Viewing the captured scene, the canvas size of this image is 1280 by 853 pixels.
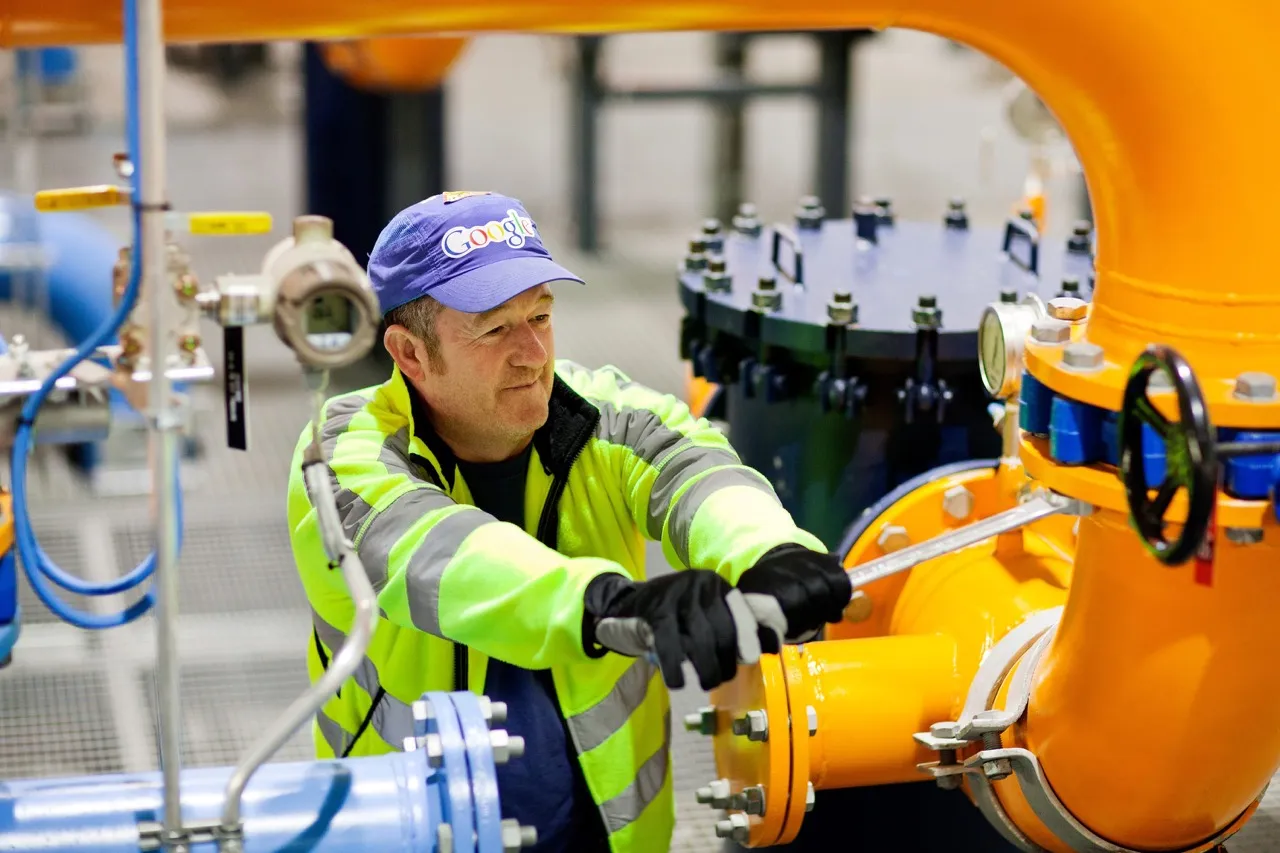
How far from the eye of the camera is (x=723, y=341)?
7.66ft

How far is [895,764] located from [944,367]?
59 centimetres

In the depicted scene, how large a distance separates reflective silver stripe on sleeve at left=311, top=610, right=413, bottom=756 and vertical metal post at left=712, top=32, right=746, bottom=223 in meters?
4.39

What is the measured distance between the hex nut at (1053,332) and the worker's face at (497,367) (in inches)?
17.6

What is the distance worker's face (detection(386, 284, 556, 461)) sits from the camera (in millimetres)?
1600

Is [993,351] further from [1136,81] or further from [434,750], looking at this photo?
[434,750]

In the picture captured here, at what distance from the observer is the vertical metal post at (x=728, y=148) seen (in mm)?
5891

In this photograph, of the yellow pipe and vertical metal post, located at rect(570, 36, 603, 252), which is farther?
vertical metal post, located at rect(570, 36, 603, 252)

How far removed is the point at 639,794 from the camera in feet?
5.68

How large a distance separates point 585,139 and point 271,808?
4425 millimetres

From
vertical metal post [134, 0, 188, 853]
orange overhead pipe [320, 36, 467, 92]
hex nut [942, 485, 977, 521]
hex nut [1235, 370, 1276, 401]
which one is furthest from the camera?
orange overhead pipe [320, 36, 467, 92]

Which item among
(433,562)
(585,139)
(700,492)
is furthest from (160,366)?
(585,139)

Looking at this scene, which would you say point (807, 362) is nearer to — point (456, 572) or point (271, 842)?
point (456, 572)

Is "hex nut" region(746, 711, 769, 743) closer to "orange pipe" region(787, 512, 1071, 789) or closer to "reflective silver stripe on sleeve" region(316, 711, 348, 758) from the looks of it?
"orange pipe" region(787, 512, 1071, 789)

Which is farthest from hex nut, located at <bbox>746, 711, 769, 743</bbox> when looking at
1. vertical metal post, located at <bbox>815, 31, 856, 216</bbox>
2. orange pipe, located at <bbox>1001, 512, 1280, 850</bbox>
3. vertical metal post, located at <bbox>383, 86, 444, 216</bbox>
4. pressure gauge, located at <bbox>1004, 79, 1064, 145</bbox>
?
vertical metal post, located at <bbox>815, 31, 856, 216</bbox>
